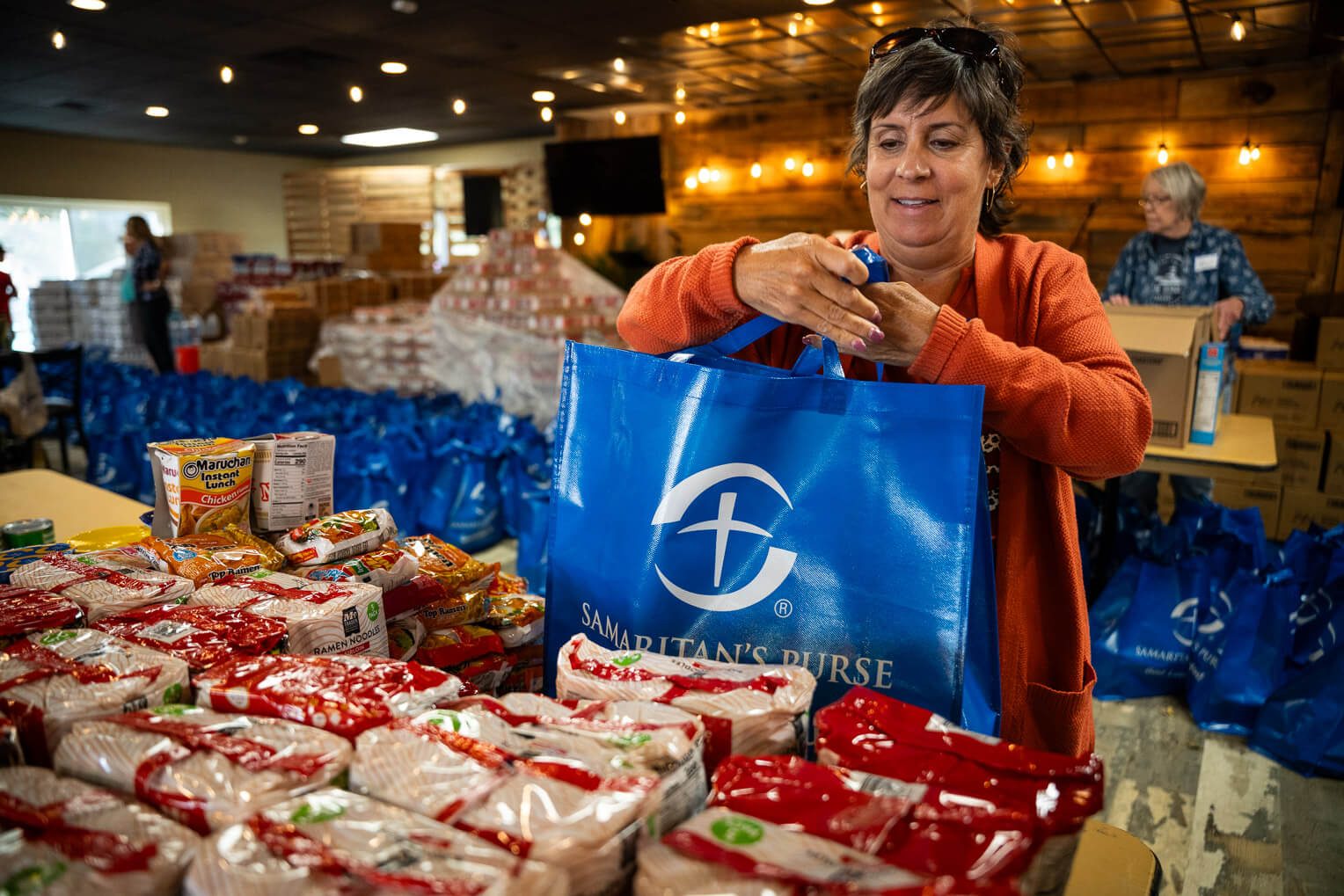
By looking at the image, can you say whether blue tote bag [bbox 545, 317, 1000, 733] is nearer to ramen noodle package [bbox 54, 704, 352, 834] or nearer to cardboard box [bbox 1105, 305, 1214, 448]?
ramen noodle package [bbox 54, 704, 352, 834]

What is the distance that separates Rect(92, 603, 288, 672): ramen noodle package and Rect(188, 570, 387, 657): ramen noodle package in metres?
0.03

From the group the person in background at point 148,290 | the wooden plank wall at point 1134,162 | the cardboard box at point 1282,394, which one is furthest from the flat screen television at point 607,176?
the cardboard box at point 1282,394

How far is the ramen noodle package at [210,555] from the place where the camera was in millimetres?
1231

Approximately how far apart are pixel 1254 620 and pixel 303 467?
9.29 feet

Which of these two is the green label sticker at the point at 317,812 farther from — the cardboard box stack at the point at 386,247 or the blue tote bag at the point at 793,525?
the cardboard box stack at the point at 386,247

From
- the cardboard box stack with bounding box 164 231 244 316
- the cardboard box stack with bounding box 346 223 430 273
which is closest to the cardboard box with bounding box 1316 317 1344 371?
the cardboard box stack with bounding box 346 223 430 273

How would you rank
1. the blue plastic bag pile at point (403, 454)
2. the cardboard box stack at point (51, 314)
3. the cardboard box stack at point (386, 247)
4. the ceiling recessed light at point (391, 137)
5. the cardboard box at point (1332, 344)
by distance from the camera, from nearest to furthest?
the blue plastic bag pile at point (403, 454), the cardboard box at point (1332, 344), the cardboard box stack at point (386, 247), the cardboard box stack at point (51, 314), the ceiling recessed light at point (391, 137)

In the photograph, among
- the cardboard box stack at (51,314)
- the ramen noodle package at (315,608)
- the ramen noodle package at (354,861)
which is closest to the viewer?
the ramen noodle package at (354,861)

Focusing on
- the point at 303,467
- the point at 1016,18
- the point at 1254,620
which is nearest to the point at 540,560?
the point at 303,467

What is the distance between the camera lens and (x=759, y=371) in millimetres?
1061

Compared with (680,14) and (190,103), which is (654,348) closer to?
(680,14)

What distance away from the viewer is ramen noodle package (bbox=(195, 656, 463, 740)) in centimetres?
81

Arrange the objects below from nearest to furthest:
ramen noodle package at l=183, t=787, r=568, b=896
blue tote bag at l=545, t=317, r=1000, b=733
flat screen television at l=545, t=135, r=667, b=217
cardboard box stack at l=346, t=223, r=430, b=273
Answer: ramen noodle package at l=183, t=787, r=568, b=896
blue tote bag at l=545, t=317, r=1000, b=733
cardboard box stack at l=346, t=223, r=430, b=273
flat screen television at l=545, t=135, r=667, b=217

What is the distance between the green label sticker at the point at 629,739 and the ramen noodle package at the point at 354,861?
5.8 inches
